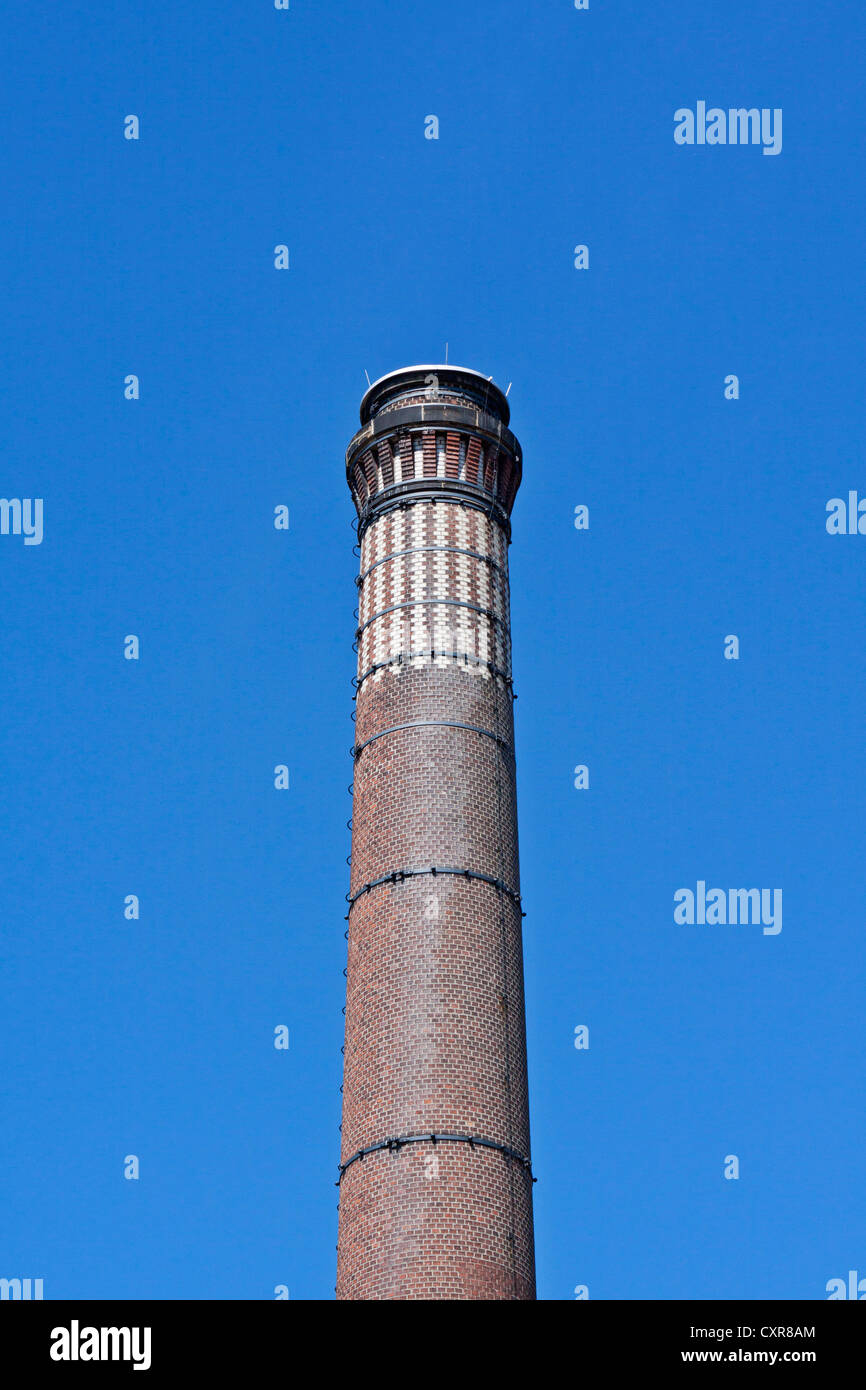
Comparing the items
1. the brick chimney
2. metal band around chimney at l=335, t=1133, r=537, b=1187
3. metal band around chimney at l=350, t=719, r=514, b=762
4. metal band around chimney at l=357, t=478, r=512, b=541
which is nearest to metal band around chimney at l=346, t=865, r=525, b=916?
the brick chimney

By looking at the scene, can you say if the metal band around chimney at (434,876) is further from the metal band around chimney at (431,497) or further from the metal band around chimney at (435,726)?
the metal band around chimney at (431,497)

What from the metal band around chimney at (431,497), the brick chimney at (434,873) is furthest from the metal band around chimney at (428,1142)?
the metal band around chimney at (431,497)

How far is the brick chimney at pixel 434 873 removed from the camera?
2755 cm

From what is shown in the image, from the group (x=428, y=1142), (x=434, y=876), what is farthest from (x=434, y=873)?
(x=428, y=1142)

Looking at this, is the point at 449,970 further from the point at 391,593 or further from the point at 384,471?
the point at 384,471

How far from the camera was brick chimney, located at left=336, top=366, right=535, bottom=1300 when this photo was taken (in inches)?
1085

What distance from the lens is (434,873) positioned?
30219 millimetres

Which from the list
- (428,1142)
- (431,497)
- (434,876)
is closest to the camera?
(428,1142)

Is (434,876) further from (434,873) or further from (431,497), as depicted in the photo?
(431,497)

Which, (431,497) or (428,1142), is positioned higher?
(431,497)
